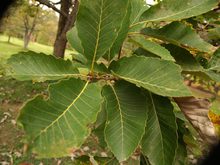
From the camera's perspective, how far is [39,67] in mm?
978

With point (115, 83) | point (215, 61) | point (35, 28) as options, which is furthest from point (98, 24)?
point (35, 28)

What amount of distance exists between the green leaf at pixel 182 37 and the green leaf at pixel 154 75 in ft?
0.76

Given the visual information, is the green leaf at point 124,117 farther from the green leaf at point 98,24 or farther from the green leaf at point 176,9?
the green leaf at point 176,9

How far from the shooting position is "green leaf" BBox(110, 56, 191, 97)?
0.87 metres

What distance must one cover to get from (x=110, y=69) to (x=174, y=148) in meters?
0.30

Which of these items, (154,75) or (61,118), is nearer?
(61,118)

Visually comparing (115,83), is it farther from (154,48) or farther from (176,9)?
(176,9)

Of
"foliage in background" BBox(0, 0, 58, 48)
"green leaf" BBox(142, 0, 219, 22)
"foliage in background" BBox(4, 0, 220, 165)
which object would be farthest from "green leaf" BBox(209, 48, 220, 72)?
"foliage in background" BBox(0, 0, 58, 48)

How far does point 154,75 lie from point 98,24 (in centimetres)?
21

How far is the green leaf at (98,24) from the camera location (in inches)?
36.6

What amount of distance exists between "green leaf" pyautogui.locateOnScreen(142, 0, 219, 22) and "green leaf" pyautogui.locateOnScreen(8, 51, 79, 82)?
0.36 metres

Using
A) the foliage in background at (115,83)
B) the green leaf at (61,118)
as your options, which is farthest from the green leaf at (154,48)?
the green leaf at (61,118)

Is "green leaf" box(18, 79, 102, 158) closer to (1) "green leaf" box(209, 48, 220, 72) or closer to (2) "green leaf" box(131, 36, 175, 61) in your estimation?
(2) "green leaf" box(131, 36, 175, 61)

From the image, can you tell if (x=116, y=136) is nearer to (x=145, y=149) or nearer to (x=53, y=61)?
(x=145, y=149)
